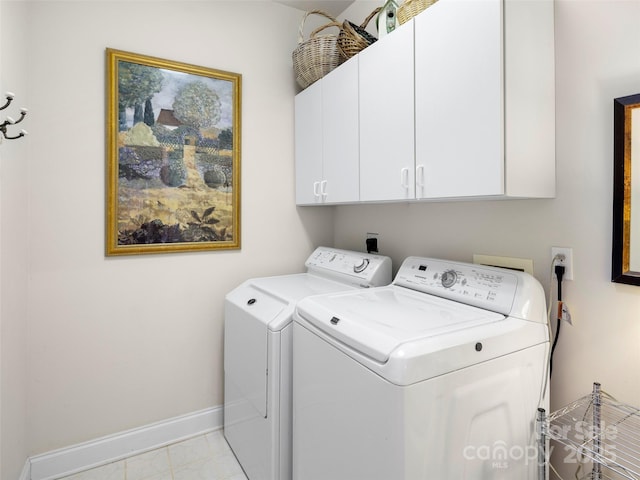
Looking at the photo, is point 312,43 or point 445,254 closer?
point 445,254

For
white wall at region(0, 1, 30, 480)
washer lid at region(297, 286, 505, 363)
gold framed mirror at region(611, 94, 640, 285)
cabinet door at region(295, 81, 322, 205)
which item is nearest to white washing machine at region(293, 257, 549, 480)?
washer lid at region(297, 286, 505, 363)

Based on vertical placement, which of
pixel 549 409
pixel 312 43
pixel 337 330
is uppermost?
pixel 312 43

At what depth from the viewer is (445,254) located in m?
1.77

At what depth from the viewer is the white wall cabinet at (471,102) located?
3.76 ft

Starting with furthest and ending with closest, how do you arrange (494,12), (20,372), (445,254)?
(445,254), (20,372), (494,12)

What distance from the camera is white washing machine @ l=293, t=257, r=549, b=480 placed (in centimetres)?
96

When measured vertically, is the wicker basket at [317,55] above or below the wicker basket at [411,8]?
above

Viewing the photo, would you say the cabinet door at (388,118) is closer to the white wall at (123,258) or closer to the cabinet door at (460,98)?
the cabinet door at (460,98)

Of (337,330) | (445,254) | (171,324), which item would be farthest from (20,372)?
(445,254)

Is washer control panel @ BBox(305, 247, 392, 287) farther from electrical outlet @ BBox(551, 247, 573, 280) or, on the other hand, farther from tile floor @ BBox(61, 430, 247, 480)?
tile floor @ BBox(61, 430, 247, 480)

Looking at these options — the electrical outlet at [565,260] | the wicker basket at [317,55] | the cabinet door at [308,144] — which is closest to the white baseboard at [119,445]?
the cabinet door at [308,144]

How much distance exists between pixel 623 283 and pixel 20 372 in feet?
8.07

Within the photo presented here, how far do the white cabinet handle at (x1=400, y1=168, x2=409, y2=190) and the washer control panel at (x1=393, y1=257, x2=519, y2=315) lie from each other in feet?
1.29

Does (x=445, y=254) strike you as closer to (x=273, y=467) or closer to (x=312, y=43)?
(x=273, y=467)
